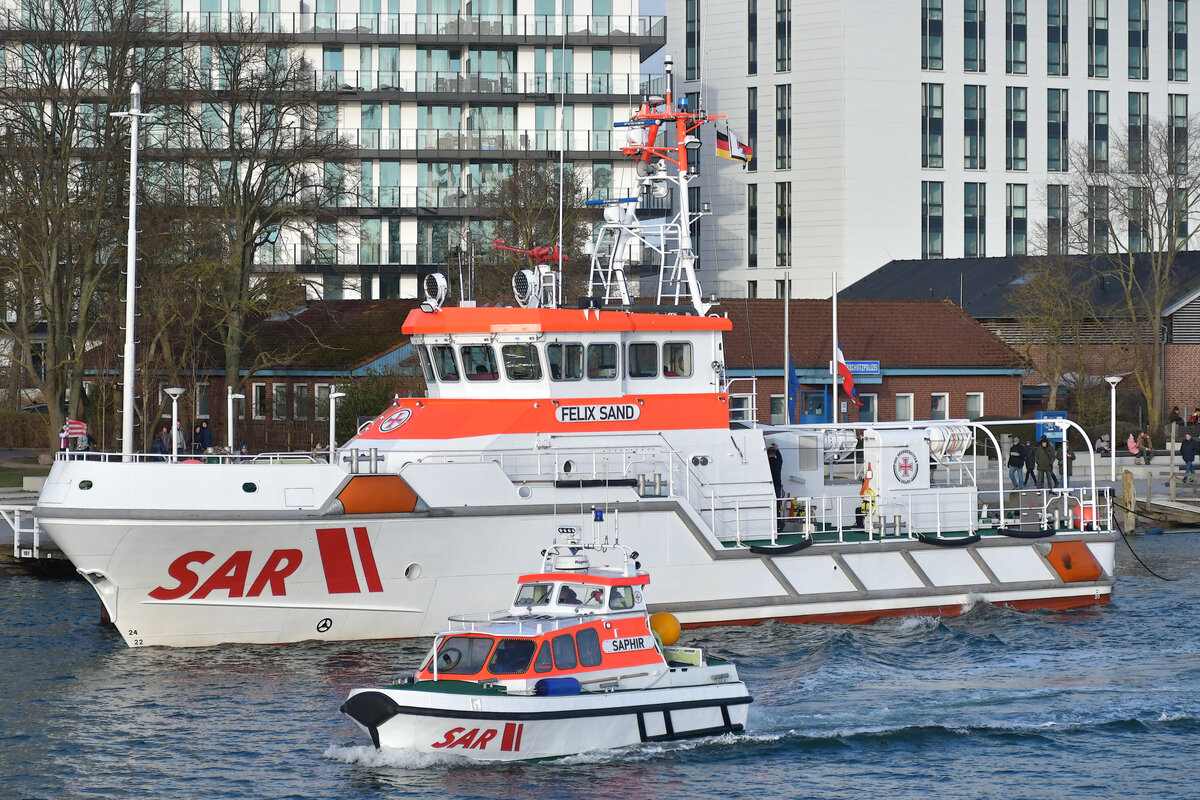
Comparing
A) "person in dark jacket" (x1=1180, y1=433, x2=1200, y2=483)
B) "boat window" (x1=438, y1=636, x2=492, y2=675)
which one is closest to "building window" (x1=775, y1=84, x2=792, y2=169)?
"person in dark jacket" (x1=1180, y1=433, x2=1200, y2=483)

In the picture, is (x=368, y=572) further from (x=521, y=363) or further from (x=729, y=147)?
(x=729, y=147)

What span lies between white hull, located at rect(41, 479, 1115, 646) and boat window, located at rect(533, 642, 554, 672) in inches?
231

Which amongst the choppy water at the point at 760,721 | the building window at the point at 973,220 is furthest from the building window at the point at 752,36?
the choppy water at the point at 760,721

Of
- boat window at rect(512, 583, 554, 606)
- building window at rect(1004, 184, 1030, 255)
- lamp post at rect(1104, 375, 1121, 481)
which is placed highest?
building window at rect(1004, 184, 1030, 255)

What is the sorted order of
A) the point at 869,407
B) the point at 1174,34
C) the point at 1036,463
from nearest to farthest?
1. the point at 1036,463
2. the point at 869,407
3. the point at 1174,34

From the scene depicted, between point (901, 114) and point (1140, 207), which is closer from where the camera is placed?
point (1140, 207)

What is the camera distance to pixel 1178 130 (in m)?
72.1

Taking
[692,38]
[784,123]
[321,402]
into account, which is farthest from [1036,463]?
[692,38]

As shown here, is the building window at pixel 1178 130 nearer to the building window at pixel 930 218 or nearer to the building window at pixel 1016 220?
the building window at pixel 1016 220

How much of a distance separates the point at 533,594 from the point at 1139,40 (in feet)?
222

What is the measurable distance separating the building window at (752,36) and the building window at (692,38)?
2.89 m

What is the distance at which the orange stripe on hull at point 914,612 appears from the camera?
24531mm

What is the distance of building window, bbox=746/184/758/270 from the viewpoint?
248ft

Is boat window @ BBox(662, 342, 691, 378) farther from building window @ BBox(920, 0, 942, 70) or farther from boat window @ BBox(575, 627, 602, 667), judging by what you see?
building window @ BBox(920, 0, 942, 70)
